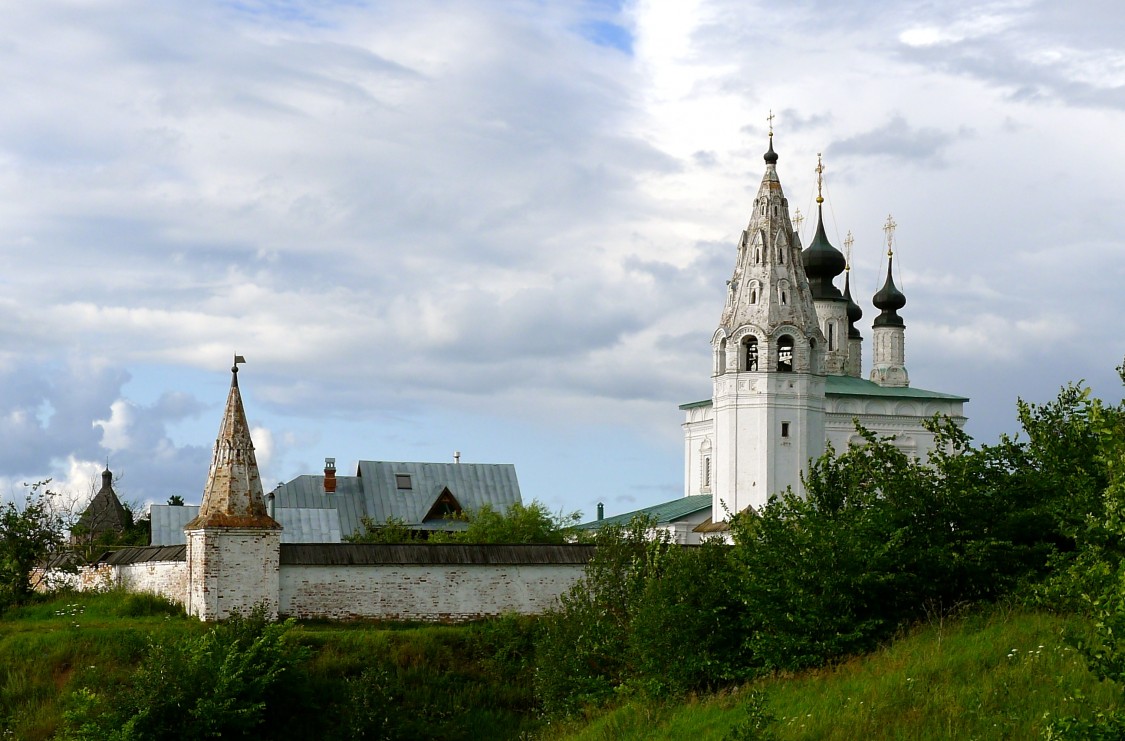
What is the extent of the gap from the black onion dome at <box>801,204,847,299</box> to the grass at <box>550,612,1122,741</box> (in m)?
35.0

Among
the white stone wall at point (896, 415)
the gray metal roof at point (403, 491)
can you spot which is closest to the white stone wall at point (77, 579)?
the gray metal roof at point (403, 491)

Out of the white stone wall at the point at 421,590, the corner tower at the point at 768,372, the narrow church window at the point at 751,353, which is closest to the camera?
the white stone wall at the point at 421,590

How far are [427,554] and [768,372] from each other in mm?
17893

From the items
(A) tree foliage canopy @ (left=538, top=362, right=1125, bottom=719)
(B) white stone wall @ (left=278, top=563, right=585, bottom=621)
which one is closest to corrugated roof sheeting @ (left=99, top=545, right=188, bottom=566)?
(B) white stone wall @ (left=278, top=563, right=585, bottom=621)

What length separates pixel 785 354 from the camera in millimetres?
41094

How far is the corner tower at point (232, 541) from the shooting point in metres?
23.3

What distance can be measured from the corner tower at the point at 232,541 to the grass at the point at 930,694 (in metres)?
7.72

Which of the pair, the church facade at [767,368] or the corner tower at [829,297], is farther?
the corner tower at [829,297]

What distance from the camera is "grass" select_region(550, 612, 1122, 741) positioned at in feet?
43.3

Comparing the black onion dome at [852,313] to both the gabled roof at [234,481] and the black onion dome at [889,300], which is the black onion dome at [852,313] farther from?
the gabled roof at [234,481]

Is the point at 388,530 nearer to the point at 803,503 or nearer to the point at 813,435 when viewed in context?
the point at 813,435

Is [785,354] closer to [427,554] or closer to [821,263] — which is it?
[821,263]

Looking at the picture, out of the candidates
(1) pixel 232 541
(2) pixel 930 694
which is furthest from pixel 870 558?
(1) pixel 232 541

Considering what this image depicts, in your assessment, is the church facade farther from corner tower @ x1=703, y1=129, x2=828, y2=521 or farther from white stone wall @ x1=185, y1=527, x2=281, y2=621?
white stone wall @ x1=185, y1=527, x2=281, y2=621
